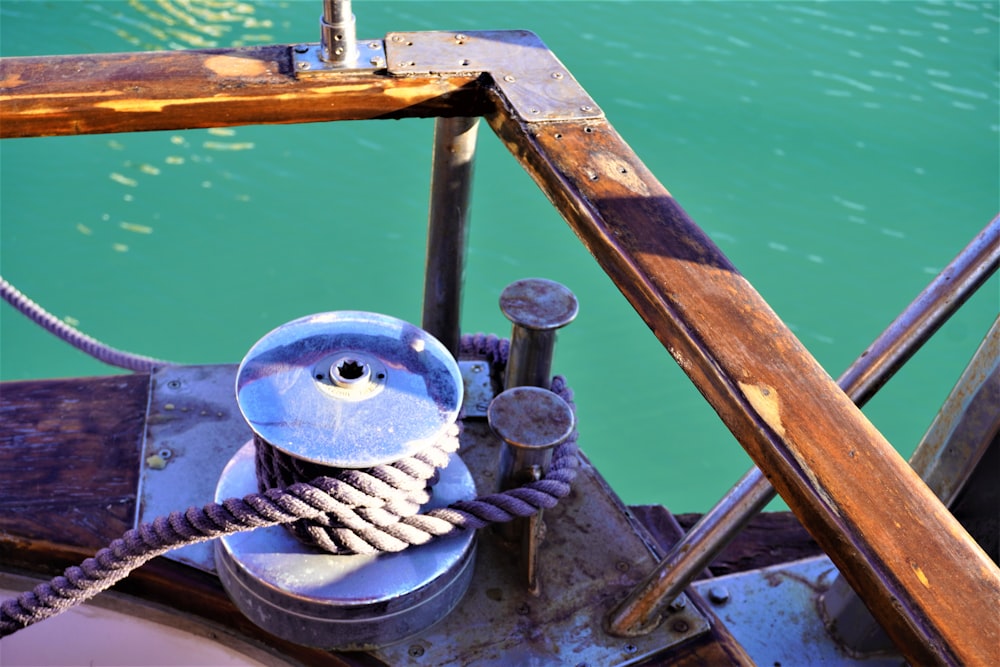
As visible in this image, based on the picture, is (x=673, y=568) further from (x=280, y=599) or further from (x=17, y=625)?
(x=17, y=625)

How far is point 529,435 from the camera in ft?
4.62

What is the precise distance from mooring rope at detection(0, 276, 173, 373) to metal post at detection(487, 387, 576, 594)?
1.22 meters

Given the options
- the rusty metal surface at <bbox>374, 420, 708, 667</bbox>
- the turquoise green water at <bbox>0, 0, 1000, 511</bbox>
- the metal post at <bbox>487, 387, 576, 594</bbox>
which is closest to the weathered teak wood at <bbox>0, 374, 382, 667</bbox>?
the rusty metal surface at <bbox>374, 420, 708, 667</bbox>

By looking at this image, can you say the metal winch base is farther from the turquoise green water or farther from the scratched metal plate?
the turquoise green water

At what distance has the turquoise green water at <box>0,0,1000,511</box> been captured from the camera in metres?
4.05

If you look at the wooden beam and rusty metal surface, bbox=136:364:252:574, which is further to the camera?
rusty metal surface, bbox=136:364:252:574

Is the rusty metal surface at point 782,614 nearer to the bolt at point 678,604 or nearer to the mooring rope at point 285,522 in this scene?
the bolt at point 678,604

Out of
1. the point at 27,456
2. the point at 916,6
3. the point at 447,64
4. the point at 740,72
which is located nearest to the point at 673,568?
the point at 447,64

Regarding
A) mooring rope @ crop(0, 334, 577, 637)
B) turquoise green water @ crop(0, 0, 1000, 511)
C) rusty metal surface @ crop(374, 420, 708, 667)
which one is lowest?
turquoise green water @ crop(0, 0, 1000, 511)

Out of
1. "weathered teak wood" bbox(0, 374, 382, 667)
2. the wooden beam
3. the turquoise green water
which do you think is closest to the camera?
the wooden beam

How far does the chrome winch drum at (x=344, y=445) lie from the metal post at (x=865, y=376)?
31cm

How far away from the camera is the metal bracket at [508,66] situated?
1.45 m

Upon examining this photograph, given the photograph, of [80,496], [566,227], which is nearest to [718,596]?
[80,496]

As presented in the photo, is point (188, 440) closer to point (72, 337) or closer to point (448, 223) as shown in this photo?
point (448, 223)
